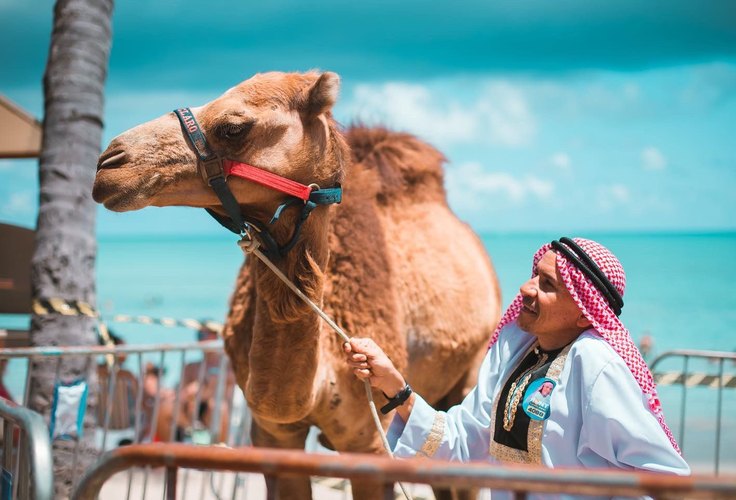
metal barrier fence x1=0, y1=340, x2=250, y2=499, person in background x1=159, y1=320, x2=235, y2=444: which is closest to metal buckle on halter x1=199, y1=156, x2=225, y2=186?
metal barrier fence x1=0, y1=340, x2=250, y2=499

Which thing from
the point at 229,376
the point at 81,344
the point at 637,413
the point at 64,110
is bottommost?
the point at 229,376

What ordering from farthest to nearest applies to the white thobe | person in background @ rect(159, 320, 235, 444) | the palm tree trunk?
person in background @ rect(159, 320, 235, 444) < the palm tree trunk < the white thobe

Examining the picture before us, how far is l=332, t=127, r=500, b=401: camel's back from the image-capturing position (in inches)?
149

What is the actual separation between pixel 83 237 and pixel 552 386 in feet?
11.1

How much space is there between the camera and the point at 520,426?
240 cm

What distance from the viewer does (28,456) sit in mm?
2027

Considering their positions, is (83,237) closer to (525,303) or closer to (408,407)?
(408,407)

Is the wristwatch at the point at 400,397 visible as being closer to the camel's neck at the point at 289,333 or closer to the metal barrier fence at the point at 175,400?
the camel's neck at the point at 289,333

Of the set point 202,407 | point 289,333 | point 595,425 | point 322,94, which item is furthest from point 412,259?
point 202,407

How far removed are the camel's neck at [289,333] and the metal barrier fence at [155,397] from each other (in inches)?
37.1

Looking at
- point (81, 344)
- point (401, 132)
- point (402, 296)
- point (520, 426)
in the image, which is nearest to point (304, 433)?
point (402, 296)

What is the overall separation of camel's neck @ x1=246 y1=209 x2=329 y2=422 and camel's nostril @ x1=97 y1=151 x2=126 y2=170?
0.74 m

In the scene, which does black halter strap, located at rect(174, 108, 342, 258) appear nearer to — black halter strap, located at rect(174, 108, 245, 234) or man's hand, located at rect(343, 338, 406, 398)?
black halter strap, located at rect(174, 108, 245, 234)

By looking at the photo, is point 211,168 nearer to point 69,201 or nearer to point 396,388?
point 396,388
